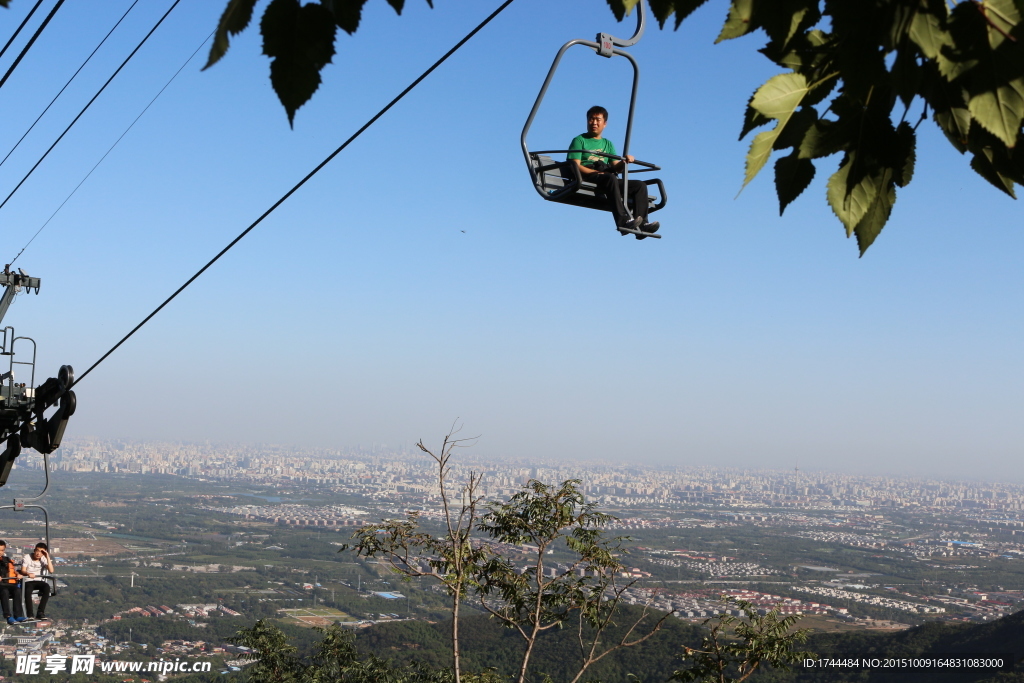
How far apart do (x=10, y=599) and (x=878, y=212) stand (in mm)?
12434

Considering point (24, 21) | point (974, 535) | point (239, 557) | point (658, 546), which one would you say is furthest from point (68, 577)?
Answer: point (974, 535)

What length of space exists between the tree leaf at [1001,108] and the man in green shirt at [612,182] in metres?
4.71

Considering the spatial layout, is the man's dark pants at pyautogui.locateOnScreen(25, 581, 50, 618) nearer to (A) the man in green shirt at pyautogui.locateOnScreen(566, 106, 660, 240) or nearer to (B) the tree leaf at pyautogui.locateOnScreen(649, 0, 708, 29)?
(A) the man in green shirt at pyautogui.locateOnScreen(566, 106, 660, 240)

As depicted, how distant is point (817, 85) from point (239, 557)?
3588 inches

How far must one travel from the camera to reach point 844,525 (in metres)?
133

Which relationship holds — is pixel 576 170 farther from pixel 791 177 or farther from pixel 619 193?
pixel 791 177

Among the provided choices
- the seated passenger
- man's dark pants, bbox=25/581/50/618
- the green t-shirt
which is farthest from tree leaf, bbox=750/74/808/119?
man's dark pants, bbox=25/581/50/618

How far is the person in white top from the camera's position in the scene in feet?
36.2

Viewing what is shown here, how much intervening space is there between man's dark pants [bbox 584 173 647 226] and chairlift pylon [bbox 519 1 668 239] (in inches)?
1.4

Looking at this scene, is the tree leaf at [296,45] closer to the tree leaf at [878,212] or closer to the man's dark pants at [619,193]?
the tree leaf at [878,212]

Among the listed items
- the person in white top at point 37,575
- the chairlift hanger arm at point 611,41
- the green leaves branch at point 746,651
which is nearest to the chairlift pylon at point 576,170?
the chairlift hanger arm at point 611,41

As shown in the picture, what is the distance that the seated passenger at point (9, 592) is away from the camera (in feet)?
35.7

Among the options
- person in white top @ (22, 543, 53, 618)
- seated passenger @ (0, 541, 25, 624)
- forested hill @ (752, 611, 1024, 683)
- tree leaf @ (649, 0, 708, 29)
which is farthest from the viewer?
forested hill @ (752, 611, 1024, 683)

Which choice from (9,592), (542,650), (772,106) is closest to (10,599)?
(9,592)
